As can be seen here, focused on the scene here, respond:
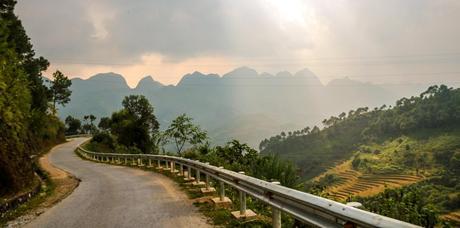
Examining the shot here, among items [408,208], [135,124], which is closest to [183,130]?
[135,124]

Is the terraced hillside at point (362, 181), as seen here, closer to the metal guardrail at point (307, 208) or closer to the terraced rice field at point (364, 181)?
the terraced rice field at point (364, 181)

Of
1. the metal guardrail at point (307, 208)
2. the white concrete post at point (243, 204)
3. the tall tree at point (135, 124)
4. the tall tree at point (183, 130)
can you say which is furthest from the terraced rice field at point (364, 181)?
the metal guardrail at point (307, 208)

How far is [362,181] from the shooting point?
142125mm

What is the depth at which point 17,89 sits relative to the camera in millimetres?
22703

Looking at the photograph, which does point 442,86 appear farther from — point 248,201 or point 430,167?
point 248,201

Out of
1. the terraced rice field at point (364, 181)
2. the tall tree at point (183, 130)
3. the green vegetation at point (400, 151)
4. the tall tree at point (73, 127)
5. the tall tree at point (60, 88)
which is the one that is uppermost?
the tall tree at point (60, 88)

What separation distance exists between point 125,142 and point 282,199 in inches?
2554

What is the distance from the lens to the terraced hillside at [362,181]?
408ft

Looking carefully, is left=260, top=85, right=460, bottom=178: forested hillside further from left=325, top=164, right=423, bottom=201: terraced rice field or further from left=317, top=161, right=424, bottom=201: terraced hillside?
left=325, top=164, right=423, bottom=201: terraced rice field

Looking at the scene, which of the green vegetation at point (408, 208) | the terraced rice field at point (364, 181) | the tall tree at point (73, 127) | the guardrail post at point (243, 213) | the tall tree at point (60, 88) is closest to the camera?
the green vegetation at point (408, 208)

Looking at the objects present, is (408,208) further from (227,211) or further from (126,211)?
(126,211)

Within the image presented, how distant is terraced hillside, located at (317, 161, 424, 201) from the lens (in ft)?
408

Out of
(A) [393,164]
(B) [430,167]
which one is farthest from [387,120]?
(B) [430,167]

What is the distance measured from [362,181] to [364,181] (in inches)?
38.6
